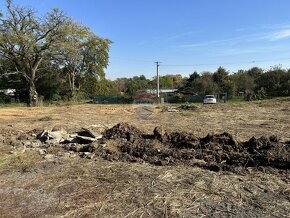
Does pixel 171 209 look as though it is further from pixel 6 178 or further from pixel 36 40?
pixel 36 40

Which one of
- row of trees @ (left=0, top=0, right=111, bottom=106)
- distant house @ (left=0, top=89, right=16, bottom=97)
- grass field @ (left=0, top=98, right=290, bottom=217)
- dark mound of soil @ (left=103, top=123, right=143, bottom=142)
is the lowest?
grass field @ (left=0, top=98, right=290, bottom=217)

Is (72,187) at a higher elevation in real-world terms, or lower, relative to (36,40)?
lower

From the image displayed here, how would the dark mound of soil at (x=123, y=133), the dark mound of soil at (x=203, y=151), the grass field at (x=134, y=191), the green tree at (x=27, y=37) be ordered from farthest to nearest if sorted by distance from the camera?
1. the green tree at (x=27, y=37)
2. the dark mound of soil at (x=123, y=133)
3. the dark mound of soil at (x=203, y=151)
4. the grass field at (x=134, y=191)

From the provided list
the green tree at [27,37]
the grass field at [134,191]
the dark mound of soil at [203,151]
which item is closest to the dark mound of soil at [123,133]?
the dark mound of soil at [203,151]

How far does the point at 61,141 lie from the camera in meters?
8.13

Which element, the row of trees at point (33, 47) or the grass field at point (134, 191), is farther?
the row of trees at point (33, 47)

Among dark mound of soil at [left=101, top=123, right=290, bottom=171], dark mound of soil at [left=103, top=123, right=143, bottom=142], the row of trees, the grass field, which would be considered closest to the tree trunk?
the row of trees

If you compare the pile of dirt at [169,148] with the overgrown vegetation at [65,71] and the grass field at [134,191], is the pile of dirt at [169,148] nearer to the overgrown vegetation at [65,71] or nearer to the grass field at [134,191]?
the grass field at [134,191]

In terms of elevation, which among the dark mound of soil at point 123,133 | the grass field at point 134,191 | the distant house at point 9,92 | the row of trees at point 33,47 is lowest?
the grass field at point 134,191

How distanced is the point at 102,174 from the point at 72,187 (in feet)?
2.28

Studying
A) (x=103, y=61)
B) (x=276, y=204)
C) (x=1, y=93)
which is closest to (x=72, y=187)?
(x=276, y=204)

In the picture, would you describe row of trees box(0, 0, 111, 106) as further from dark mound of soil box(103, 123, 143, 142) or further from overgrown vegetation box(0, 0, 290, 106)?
dark mound of soil box(103, 123, 143, 142)

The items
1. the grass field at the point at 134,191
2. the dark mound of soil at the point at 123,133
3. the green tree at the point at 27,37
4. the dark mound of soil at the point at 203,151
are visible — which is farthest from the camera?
the green tree at the point at 27,37

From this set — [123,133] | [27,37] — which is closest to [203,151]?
[123,133]
